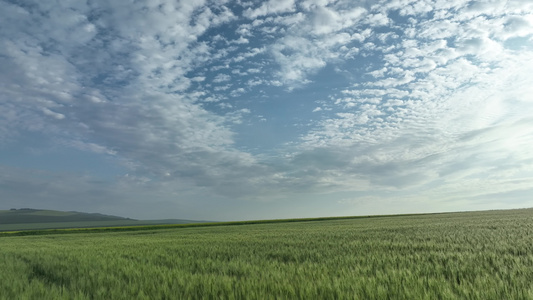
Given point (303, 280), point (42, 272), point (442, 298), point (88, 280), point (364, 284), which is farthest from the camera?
point (42, 272)

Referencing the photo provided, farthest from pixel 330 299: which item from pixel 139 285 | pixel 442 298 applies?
pixel 139 285

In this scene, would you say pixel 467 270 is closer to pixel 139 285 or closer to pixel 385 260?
pixel 385 260

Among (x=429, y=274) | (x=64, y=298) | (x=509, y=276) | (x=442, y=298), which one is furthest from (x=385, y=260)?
(x=64, y=298)

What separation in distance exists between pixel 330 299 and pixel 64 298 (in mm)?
3871

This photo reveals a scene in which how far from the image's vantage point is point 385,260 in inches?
284

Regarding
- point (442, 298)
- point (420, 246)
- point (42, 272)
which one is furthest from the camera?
point (420, 246)

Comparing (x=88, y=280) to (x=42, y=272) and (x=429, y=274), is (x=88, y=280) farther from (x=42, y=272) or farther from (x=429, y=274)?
(x=429, y=274)

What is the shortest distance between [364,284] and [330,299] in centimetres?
81

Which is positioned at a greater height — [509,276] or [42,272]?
[509,276]

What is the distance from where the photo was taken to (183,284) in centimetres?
518

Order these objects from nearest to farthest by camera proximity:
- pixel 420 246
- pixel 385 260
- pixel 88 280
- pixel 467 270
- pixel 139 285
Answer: pixel 139 285 < pixel 467 270 < pixel 88 280 < pixel 385 260 < pixel 420 246

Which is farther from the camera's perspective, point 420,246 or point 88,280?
point 420,246

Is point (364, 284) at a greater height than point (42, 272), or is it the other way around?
point (364, 284)

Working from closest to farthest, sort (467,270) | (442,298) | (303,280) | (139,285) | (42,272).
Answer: (442,298) < (303,280) < (139,285) < (467,270) < (42,272)
